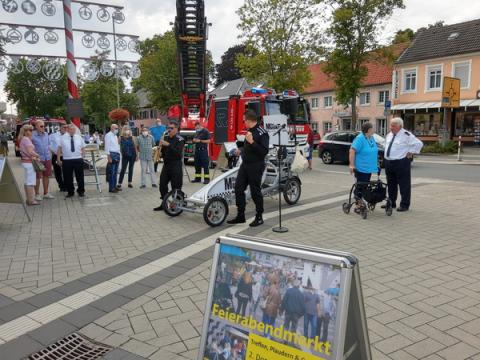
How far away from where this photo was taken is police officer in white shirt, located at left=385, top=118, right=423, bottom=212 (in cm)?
786

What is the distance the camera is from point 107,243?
20.7 feet

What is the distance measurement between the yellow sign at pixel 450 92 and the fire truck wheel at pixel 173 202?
70.3 feet

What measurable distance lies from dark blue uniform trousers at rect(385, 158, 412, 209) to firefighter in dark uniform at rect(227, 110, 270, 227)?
2749mm

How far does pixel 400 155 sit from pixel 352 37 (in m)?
19.8

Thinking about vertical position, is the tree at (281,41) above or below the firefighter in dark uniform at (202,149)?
above

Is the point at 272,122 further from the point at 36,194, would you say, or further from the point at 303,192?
the point at 36,194

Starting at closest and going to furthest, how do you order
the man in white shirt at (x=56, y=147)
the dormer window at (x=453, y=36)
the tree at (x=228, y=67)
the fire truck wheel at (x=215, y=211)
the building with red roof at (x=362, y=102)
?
the fire truck wheel at (x=215, y=211), the man in white shirt at (x=56, y=147), the dormer window at (x=453, y=36), the building with red roof at (x=362, y=102), the tree at (x=228, y=67)

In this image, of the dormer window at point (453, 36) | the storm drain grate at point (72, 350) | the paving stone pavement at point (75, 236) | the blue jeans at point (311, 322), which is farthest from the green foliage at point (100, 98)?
the blue jeans at point (311, 322)

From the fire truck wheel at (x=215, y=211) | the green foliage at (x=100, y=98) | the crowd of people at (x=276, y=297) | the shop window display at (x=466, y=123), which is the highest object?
the green foliage at (x=100, y=98)

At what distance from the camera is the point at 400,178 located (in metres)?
7.99

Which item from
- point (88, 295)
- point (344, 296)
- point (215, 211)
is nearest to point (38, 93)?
point (215, 211)

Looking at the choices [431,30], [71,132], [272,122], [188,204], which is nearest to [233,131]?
[272,122]

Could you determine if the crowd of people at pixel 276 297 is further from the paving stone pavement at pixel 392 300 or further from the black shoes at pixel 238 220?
the black shoes at pixel 238 220

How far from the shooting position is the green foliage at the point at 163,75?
48.4 metres
